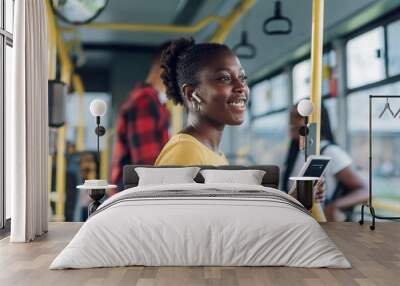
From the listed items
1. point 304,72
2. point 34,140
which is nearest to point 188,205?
point 34,140

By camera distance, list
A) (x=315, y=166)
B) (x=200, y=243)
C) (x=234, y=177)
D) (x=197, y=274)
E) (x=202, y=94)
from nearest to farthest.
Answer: (x=197, y=274)
(x=200, y=243)
(x=234, y=177)
(x=315, y=166)
(x=202, y=94)

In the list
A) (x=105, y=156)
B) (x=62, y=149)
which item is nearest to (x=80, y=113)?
(x=62, y=149)

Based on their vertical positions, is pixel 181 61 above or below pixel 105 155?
above

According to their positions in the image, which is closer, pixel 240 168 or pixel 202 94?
pixel 240 168

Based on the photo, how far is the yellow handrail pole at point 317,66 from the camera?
630 cm

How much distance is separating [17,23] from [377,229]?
13.6ft

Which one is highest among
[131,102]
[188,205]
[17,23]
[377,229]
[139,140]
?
[17,23]

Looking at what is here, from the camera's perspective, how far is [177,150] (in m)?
6.36

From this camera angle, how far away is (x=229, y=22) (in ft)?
21.0

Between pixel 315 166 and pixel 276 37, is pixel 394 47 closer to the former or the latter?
pixel 276 37

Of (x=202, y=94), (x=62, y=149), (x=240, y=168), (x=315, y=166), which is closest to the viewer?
(x=315, y=166)

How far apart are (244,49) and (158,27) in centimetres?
100

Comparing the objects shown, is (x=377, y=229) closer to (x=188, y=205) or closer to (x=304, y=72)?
(x=304, y=72)

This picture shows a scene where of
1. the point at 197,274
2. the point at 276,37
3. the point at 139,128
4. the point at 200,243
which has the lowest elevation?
the point at 197,274
